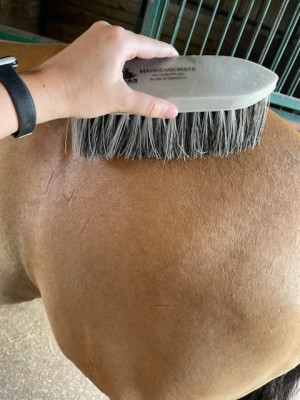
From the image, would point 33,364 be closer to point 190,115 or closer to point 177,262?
point 177,262

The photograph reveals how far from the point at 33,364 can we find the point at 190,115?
87cm

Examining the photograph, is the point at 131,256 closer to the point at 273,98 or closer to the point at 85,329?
the point at 85,329

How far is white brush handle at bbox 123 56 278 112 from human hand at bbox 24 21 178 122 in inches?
1.0

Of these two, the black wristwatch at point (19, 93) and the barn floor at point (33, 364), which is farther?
the barn floor at point (33, 364)

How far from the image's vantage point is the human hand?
1.88 ft

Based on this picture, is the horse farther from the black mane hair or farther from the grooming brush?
the black mane hair

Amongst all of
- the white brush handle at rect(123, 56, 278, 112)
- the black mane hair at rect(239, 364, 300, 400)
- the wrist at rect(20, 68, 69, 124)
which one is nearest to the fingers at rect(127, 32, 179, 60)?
the white brush handle at rect(123, 56, 278, 112)

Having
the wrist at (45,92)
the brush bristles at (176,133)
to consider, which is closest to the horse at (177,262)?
the brush bristles at (176,133)

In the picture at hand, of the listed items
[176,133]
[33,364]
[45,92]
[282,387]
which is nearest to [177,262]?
[176,133]

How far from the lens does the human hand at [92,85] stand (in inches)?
22.6

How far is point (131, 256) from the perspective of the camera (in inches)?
25.7

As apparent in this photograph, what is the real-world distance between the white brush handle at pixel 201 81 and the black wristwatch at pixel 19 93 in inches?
5.5

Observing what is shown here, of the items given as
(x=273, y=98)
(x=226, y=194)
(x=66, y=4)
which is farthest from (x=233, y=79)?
(x=66, y=4)

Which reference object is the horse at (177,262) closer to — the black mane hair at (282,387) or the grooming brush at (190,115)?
the grooming brush at (190,115)
